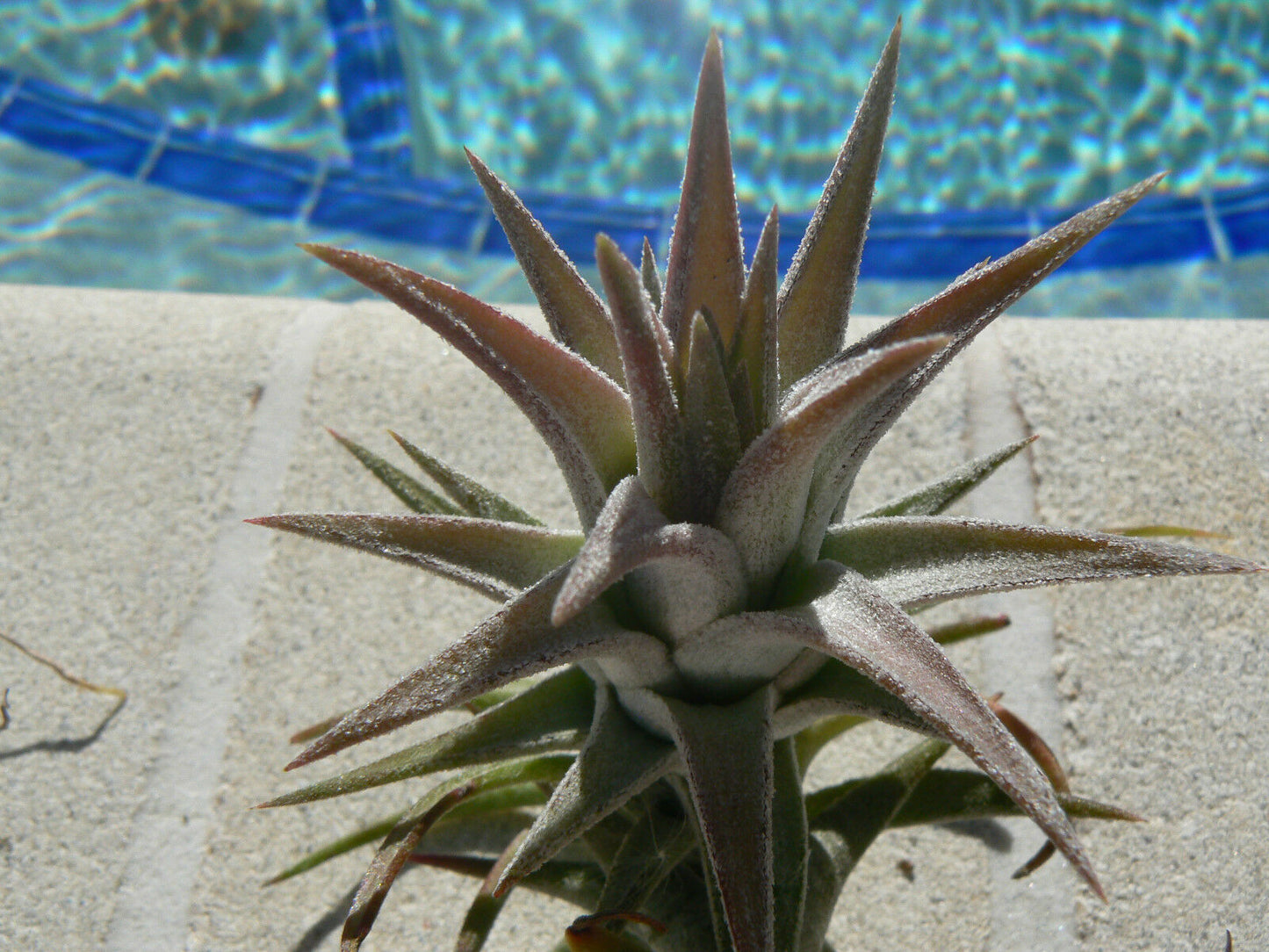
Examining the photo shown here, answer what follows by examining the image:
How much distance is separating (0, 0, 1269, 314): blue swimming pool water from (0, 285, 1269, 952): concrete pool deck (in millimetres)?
1714

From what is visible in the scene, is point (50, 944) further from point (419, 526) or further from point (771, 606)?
point (771, 606)

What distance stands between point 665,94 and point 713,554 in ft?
10.0

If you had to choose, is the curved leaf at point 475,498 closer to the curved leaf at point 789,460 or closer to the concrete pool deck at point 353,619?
the curved leaf at point 789,460

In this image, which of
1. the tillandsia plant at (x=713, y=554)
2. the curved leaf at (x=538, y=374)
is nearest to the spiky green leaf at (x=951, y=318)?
the tillandsia plant at (x=713, y=554)

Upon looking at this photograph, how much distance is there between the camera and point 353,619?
1.02 m

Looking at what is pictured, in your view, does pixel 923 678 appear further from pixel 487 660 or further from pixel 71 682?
pixel 71 682

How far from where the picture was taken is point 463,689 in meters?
0.46

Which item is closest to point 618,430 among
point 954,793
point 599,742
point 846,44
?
point 599,742

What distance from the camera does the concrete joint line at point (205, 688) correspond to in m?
0.85

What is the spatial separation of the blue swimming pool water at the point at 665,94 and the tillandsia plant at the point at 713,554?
2.31m

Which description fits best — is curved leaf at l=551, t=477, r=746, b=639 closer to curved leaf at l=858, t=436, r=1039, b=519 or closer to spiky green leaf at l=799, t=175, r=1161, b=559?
spiky green leaf at l=799, t=175, r=1161, b=559

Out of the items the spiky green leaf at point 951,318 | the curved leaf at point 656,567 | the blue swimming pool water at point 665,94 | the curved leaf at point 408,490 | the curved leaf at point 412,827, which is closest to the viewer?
the curved leaf at point 656,567

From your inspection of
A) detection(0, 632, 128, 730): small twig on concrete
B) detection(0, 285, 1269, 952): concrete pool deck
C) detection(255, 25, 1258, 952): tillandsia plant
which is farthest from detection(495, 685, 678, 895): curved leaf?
detection(0, 632, 128, 730): small twig on concrete

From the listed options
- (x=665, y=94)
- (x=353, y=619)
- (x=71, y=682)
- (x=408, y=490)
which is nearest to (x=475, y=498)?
(x=408, y=490)
